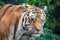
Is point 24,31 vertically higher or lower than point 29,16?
lower

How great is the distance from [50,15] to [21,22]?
191 cm

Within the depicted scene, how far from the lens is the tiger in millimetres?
2496

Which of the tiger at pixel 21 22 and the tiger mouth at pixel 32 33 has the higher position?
the tiger at pixel 21 22

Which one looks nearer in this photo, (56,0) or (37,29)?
(37,29)

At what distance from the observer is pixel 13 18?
101 inches

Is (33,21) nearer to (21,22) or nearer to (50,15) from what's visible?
(21,22)

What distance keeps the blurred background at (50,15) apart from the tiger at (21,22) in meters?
1.38

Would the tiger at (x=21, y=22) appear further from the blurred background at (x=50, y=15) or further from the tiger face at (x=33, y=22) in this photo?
the blurred background at (x=50, y=15)

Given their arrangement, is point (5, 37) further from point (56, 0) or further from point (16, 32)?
point (56, 0)

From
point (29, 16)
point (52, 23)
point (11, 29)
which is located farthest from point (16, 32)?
point (52, 23)

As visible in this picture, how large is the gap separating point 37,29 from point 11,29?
10.6 inches

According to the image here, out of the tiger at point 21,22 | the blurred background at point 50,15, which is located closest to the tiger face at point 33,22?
the tiger at point 21,22

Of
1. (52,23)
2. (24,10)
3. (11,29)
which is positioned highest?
(24,10)

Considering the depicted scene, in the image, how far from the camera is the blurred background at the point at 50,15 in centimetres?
400
